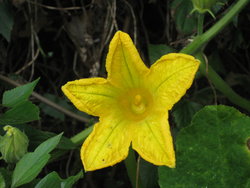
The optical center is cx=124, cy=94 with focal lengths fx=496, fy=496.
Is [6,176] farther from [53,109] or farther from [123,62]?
[53,109]

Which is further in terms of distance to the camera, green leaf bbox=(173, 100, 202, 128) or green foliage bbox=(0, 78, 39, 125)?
green leaf bbox=(173, 100, 202, 128)

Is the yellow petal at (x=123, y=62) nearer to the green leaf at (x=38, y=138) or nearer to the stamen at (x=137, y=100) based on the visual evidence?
the stamen at (x=137, y=100)

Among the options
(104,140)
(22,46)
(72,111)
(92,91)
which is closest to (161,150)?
(104,140)

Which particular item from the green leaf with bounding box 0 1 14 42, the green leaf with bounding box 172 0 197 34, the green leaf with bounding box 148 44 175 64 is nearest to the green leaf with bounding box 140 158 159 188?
the green leaf with bounding box 148 44 175 64

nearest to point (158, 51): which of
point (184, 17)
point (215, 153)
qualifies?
point (184, 17)

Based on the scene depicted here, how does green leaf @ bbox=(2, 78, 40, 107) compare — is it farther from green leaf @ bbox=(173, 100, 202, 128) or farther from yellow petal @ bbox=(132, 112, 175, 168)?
green leaf @ bbox=(173, 100, 202, 128)

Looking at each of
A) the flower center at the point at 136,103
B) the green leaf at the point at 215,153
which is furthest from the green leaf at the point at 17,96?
the green leaf at the point at 215,153

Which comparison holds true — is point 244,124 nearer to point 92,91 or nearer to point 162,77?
point 162,77
